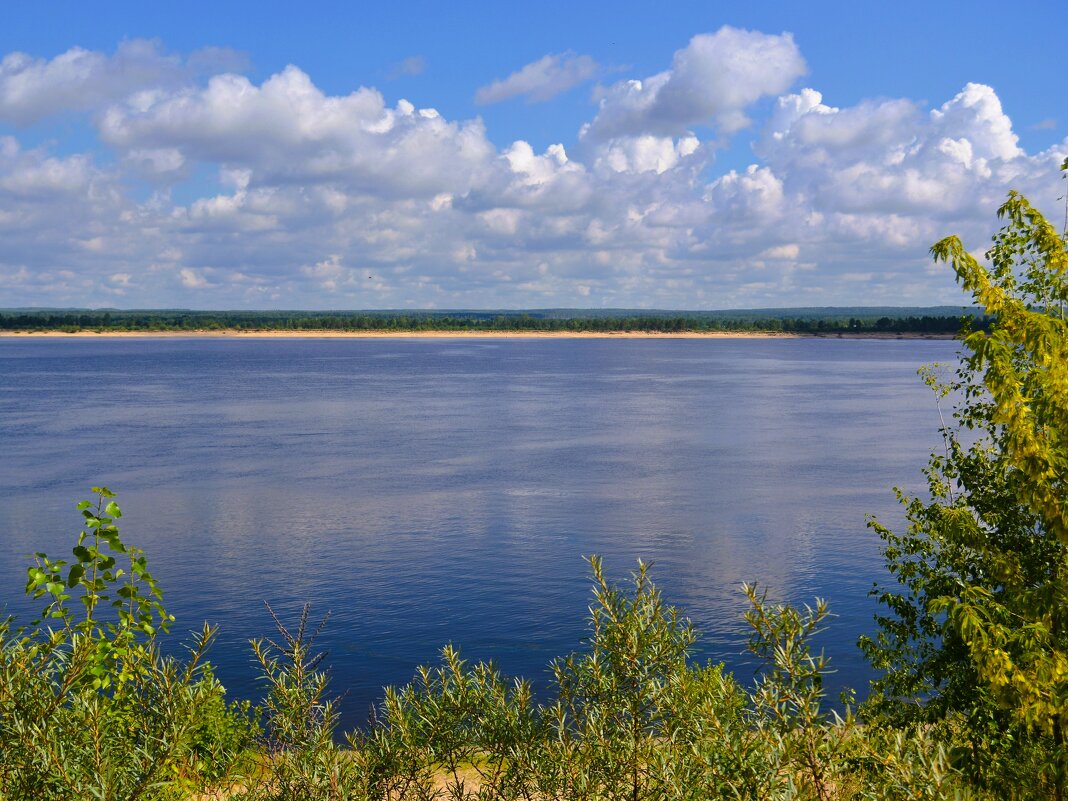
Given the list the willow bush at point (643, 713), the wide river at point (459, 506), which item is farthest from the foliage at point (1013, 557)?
the wide river at point (459, 506)

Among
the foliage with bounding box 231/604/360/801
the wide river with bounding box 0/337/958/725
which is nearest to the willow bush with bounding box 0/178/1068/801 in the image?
the foliage with bounding box 231/604/360/801

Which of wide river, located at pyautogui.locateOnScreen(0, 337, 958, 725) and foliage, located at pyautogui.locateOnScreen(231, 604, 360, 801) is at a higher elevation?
foliage, located at pyautogui.locateOnScreen(231, 604, 360, 801)

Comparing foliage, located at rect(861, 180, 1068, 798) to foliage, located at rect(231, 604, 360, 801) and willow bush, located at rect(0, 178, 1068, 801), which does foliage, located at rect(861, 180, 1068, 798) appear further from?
foliage, located at rect(231, 604, 360, 801)

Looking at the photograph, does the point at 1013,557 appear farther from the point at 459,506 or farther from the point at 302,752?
the point at 459,506

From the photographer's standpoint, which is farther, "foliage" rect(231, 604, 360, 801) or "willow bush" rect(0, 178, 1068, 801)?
"foliage" rect(231, 604, 360, 801)

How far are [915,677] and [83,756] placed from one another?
45.7 ft

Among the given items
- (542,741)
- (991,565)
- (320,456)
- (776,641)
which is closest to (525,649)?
(991,565)

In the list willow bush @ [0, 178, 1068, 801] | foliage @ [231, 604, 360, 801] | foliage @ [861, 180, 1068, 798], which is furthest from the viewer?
foliage @ [861, 180, 1068, 798]

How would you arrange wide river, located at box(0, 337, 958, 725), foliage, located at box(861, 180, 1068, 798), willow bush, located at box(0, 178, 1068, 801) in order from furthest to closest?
wide river, located at box(0, 337, 958, 725), foliage, located at box(861, 180, 1068, 798), willow bush, located at box(0, 178, 1068, 801)

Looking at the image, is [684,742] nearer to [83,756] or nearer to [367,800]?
[367,800]

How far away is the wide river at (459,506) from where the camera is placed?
3500 cm

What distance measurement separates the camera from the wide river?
35.0m

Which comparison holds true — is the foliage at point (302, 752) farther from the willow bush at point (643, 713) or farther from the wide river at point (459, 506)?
the wide river at point (459, 506)

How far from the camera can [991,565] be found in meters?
15.0
